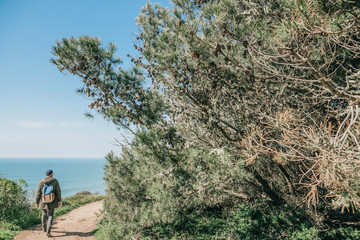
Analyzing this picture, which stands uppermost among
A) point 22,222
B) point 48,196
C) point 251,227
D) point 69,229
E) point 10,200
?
point 10,200

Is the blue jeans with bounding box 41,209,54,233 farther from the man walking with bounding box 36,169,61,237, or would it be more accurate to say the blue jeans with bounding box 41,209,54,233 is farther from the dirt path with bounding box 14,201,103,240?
the dirt path with bounding box 14,201,103,240

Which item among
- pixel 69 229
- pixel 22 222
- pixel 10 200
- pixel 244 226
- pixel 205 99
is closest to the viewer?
pixel 205 99

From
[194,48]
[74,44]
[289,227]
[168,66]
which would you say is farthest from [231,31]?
[289,227]

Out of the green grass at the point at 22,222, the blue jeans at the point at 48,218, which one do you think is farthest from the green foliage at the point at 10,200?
the blue jeans at the point at 48,218

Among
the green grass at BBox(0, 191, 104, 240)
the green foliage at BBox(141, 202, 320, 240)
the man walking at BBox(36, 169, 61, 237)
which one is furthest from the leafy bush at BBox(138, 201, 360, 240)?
the green grass at BBox(0, 191, 104, 240)

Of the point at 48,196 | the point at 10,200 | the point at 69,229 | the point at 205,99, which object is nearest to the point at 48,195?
the point at 48,196

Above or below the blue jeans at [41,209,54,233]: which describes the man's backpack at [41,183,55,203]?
above

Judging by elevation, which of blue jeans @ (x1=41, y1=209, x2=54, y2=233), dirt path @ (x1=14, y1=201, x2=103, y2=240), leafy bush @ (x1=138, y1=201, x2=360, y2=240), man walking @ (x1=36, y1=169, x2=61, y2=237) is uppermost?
man walking @ (x1=36, y1=169, x2=61, y2=237)

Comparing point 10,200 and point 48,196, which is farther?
point 10,200

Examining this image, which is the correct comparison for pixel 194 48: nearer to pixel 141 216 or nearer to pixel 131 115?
pixel 131 115

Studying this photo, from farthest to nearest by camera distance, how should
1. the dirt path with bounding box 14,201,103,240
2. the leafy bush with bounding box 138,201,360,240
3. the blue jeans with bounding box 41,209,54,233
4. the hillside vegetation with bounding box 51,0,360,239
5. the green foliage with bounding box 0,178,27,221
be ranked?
the green foliage with bounding box 0,178,27,221 → the dirt path with bounding box 14,201,103,240 → the blue jeans with bounding box 41,209,54,233 → the leafy bush with bounding box 138,201,360,240 → the hillside vegetation with bounding box 51,0,360,239

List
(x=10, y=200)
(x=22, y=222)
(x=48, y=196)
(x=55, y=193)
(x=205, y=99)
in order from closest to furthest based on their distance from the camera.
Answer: (x=205, y=99) → (x=48, y=196) → (x=55, y=193) → (x=22, y=222) → (x=10, y=200)

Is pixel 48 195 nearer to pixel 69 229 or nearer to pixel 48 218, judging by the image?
pixel 48 218

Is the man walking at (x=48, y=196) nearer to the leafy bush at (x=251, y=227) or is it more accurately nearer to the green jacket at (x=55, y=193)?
the green jacket at (x=55, y=193)
